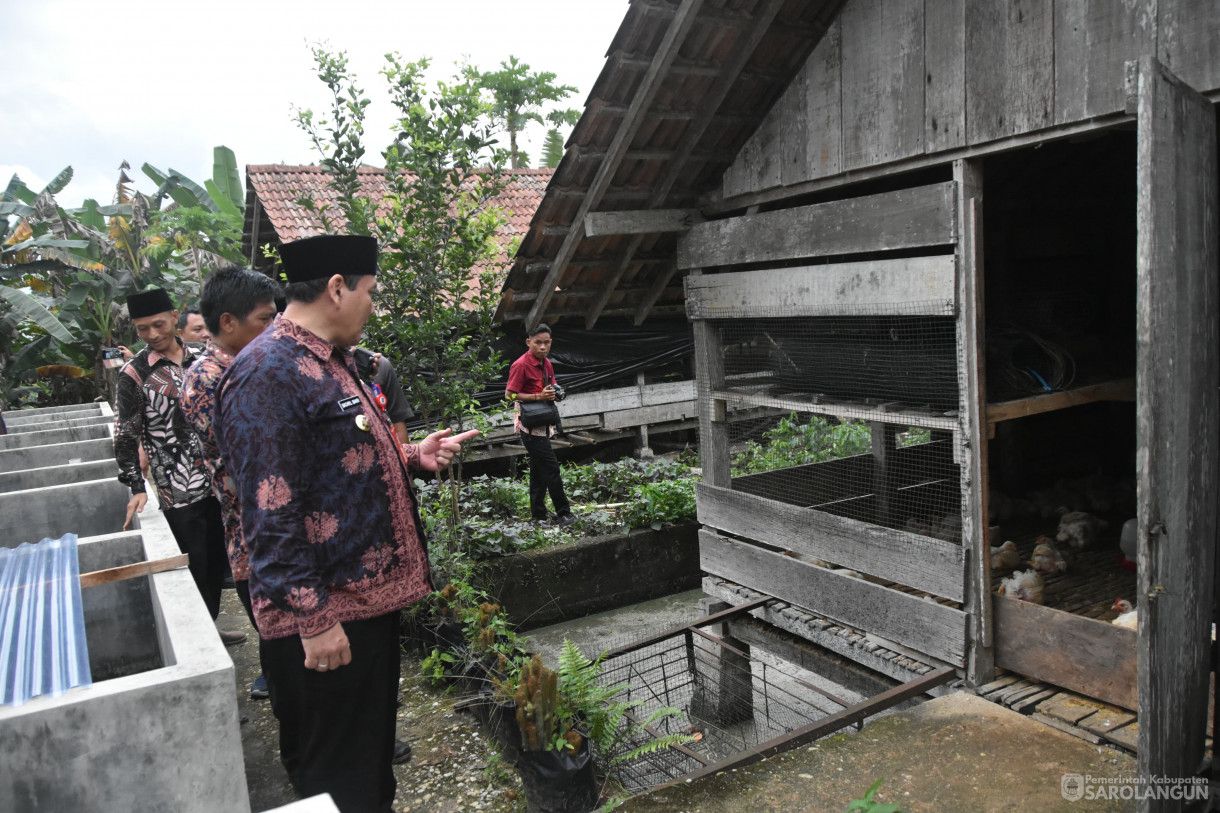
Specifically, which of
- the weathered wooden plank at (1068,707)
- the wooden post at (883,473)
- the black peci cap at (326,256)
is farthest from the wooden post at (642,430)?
the black peci cap at (326,256)

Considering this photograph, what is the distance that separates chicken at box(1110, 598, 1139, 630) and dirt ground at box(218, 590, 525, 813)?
2848mm

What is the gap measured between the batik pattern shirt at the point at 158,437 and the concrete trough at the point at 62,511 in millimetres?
500

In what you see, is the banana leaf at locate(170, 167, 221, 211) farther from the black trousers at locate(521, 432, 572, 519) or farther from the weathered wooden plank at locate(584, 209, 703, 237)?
the weathered wooden plank at locate(584, 209, 703, 237)

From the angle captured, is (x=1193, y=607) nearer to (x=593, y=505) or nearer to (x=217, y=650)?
(x=217, y=650)

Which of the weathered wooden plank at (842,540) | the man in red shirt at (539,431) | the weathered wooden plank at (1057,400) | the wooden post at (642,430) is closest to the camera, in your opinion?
the weathered wooden plank at (1057,400)

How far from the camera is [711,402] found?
5590mm

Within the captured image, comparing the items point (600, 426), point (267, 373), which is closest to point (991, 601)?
point (267, 373)

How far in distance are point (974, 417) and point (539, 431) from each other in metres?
5.14

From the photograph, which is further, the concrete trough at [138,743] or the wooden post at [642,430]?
the wooden post at [642,430]

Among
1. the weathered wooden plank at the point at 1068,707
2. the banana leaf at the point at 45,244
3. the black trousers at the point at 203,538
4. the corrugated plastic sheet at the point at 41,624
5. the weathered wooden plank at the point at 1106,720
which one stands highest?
the banana leaf at the point at 45,244

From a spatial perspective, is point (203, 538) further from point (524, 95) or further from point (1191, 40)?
point (524, 95)

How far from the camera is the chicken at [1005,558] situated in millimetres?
5215

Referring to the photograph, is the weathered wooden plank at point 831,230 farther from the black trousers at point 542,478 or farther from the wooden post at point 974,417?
the black trousers at point 542,478

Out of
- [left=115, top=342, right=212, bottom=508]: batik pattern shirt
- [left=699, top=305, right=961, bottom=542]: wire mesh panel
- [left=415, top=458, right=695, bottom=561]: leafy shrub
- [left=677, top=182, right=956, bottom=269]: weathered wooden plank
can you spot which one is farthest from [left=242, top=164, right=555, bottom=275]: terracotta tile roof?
[left=115, top=342, right=212, bottom=508]: batik pattern shirt
